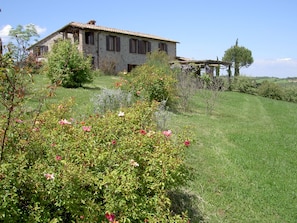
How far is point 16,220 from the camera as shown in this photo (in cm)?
244

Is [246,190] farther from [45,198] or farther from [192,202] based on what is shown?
[45,198]

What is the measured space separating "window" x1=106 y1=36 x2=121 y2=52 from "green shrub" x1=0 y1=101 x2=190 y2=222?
28.3 meters

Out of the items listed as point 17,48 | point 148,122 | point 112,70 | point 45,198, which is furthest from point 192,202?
point 112,70

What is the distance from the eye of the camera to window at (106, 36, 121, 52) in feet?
103

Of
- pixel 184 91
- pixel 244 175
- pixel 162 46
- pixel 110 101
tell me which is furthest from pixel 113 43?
pixel 244 175

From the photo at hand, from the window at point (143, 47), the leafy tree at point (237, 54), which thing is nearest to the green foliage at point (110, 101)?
the window at point (143, 47)

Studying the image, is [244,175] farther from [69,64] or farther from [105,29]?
[105,29]

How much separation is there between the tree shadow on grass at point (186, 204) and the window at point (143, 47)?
100ft

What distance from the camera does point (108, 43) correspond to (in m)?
31.3

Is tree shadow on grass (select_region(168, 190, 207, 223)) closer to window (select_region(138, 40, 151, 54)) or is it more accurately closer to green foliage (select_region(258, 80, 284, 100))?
green foliage (select_region(258, 80, 284, 100))

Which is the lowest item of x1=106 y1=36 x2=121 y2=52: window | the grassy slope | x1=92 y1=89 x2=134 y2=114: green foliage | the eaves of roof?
the grassy slope

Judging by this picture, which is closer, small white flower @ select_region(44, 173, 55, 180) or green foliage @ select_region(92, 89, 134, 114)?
small white flower @ select_region(44, 173, 55, 180)

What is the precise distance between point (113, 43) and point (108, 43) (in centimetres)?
59

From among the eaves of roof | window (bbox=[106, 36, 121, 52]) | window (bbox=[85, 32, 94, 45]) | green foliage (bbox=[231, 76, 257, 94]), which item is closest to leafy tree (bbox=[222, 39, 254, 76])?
the eaves of roof
